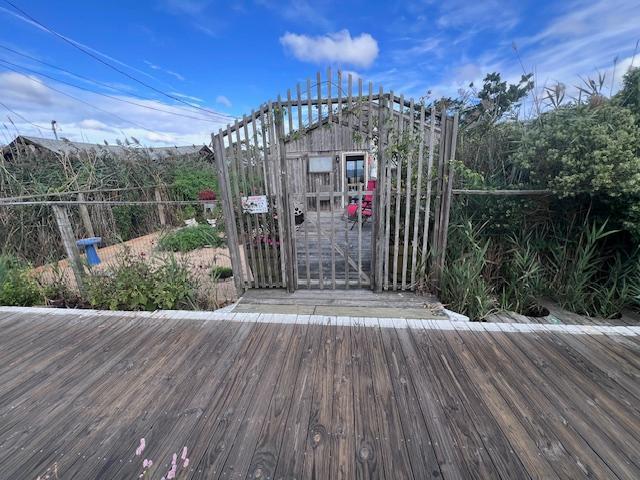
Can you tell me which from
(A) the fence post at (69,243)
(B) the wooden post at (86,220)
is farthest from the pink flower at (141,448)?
(B) the wooden post at (86,220)

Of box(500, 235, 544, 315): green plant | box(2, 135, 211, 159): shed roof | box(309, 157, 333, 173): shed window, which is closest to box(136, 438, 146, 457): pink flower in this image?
box(500, 235, 544, 315): green plant

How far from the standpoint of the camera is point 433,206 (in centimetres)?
308

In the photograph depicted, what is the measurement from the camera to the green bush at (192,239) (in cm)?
547

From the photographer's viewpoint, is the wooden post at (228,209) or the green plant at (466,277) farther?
the wooden post at (228,209)

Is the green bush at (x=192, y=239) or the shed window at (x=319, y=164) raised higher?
the shed window at (x=319, y=164)

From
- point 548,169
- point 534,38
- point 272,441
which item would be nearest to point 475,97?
point 534,38

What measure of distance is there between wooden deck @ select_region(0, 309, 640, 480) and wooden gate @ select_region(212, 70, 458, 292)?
3.76ft

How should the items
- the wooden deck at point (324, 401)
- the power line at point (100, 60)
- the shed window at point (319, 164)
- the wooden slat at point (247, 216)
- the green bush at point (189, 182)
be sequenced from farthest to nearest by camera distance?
the shed window at point (319, 164) → the green bush at point (189, 182) → the power line at point (100, 60) → the wooden slat at point (247, 216) → the wooden deck at point (324, 401)

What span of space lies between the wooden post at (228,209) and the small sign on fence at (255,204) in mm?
177

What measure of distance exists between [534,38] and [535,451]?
5.18m

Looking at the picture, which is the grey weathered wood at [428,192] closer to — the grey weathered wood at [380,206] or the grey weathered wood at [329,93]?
the grey weathered wood at [380,206]

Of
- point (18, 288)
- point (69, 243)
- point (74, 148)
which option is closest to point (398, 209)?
point (69, 243)

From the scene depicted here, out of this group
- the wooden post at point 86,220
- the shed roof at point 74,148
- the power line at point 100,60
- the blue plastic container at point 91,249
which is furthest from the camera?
the power line at point 100,60

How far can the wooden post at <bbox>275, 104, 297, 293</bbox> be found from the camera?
9.13ft
